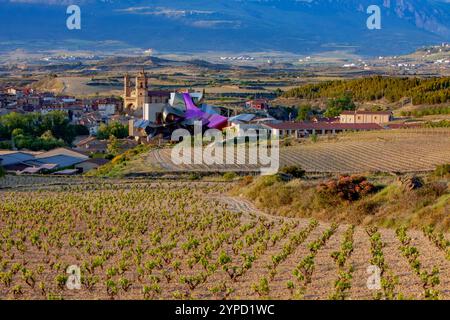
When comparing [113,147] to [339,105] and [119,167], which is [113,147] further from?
[339,105]

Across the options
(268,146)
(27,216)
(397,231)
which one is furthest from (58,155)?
(397,231)

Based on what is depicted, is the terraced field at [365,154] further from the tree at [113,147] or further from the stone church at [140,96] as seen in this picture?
the stone church at [140,96]

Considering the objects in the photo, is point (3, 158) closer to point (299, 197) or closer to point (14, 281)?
point (299, 197)

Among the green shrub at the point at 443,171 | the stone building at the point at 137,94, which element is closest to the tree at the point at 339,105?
the stone building at the point at 137,94

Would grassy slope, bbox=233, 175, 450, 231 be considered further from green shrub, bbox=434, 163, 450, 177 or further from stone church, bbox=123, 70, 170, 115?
stone church, bbox=123, 70, 170, 115

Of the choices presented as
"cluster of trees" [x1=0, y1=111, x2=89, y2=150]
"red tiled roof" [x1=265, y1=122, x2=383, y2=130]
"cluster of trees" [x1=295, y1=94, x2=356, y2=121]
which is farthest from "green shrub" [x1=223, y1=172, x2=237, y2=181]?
"cluster of trees" [x1=295, y1=94, x2=356, y2=121]

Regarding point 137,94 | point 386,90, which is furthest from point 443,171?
point 386,90
